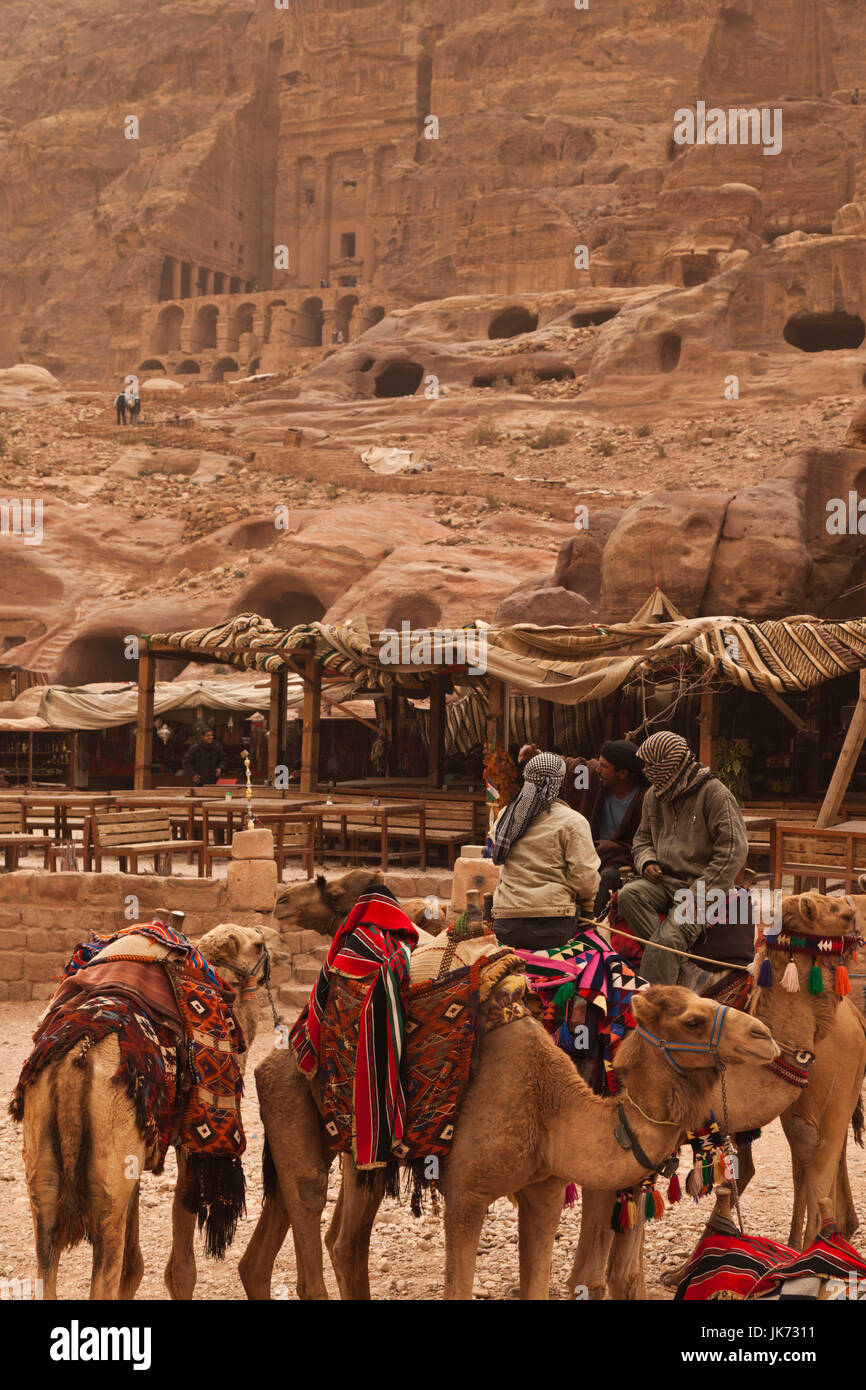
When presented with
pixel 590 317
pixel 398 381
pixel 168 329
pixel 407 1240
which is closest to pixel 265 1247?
pixel 407 1240

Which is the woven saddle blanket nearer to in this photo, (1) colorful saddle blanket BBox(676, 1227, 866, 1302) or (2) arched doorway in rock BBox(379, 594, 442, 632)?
(1) colorful saddle blanket BBox(676, 1227, 866, 1302)

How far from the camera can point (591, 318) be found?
5178 centimetres

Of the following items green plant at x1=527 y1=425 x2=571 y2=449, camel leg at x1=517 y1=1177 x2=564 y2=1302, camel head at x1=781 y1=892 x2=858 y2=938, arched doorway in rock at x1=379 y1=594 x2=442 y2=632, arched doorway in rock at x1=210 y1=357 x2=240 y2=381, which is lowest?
camel leg at x1=517 y1=1177 x2=564 y2=1302

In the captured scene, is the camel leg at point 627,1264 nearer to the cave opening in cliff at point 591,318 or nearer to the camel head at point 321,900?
the camel head at point 321,900

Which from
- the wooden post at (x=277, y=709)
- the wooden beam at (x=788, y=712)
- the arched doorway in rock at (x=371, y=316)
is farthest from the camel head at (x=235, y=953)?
the arched doorway in rock at (x=371, y=316)

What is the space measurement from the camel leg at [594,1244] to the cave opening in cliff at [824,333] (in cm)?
4451

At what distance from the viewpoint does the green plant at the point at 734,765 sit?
15.6 m

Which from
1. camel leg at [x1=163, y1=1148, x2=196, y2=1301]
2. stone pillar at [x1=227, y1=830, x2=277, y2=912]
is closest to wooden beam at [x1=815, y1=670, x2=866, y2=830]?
stone pillar at [x1=227, y1=830, x2=277, y2=912]

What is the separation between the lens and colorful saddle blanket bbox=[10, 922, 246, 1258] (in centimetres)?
465

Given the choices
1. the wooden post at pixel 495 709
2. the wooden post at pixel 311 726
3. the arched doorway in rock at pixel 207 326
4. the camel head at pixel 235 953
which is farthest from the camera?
the arched doorway in rock at pixel 207 326

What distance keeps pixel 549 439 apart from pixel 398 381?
14575 mm

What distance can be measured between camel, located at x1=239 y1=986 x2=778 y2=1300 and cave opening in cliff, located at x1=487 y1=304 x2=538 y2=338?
52.8 metres
